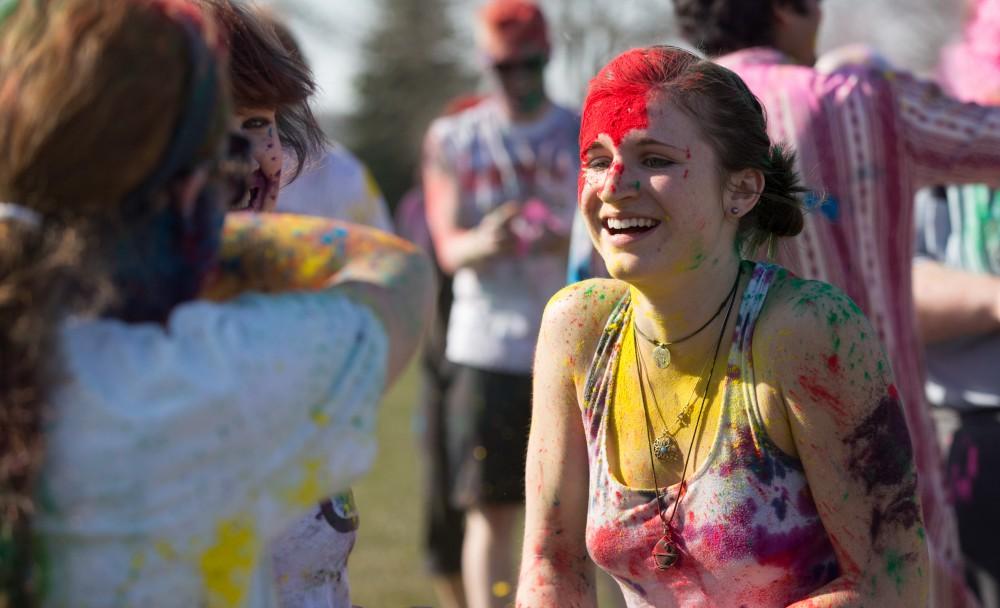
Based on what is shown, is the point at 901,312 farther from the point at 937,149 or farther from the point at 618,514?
the point at 618,514

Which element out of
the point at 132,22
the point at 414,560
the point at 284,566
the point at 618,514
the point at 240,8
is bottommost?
the point at 414,560

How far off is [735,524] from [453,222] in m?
3.41

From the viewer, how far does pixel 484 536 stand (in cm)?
518

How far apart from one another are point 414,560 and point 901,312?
11.7 feet

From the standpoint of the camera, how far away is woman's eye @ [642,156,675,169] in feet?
8.12

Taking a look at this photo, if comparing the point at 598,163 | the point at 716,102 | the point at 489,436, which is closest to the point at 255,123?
the point at 598,163

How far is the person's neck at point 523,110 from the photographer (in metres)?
5.66

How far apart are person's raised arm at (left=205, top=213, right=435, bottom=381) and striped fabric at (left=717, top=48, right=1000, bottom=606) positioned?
1.71m

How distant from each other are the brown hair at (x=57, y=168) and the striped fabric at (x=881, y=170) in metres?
2.12

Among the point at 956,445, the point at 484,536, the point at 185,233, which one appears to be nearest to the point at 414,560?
the point at 484,536

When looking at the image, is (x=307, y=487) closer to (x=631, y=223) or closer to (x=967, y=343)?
(x=631, y=223)

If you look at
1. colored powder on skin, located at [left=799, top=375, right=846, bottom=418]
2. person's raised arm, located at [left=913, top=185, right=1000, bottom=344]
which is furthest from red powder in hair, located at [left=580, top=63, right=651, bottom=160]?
person's raised arm, located at [left=913, top=185, right=1000, bottom=344]

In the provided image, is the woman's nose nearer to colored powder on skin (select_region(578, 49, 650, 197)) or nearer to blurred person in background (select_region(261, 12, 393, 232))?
colored powder on skin (select_region(578, 49, 650, 197))

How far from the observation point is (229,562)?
1.75 metres
